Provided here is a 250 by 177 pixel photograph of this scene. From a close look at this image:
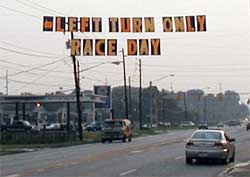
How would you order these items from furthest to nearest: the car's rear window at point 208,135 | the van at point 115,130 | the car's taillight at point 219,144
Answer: the van at point 115,130 < the car's rear window at point 208,135 < the car's taillight at point 219,144

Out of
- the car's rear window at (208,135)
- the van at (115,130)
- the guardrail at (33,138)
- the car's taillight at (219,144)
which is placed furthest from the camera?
the guardrail at (33,138)

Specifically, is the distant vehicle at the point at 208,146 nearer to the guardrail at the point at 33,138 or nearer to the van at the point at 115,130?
the van at the point at 115,130

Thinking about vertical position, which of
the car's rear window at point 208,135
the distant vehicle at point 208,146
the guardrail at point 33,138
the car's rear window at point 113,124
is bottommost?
the distant vehicle at point 208,146

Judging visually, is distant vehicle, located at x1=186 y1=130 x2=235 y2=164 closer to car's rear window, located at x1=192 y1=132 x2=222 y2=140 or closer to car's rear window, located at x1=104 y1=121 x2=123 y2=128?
car's rear window, located at x1=192 y1=132 x2=222 y2=140

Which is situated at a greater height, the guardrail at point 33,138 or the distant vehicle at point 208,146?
the guardrail at point 33,138

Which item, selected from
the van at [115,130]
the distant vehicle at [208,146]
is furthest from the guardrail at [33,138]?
the distant vehicle at [208,146]

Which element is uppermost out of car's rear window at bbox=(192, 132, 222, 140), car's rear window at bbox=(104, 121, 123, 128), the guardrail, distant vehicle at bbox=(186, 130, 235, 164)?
car's rear window at bbox=(104, 121, 123, 128)

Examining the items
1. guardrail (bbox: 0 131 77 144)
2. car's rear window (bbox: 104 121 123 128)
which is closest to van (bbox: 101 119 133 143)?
car's rear window (bbox: 104 121 123 128)

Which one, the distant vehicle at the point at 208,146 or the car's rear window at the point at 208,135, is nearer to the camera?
the distant vehicle at the point at 208,146

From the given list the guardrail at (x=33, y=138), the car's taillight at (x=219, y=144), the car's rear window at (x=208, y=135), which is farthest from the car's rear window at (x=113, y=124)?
the car's taillight at (x=219, y=144)

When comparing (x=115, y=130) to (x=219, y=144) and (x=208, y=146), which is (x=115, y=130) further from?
(x=219, y=144)

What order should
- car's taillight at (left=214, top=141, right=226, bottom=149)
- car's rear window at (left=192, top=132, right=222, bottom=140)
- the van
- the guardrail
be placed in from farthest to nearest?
the guardrail, the van, car's rear window at (left=192, top=132, right=222, bottom=140), car's taillight at (left=214, top=141, right=226, bottom=149)

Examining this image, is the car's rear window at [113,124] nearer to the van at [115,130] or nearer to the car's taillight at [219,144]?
the van at [115,130]

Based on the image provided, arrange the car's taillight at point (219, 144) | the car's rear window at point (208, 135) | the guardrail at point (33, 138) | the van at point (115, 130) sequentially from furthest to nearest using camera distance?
the guardrail at point (33, 138) < the van at point (115, 130) < the car's rear window at point (208, 135) < the car's taillight at point (219, 144)
